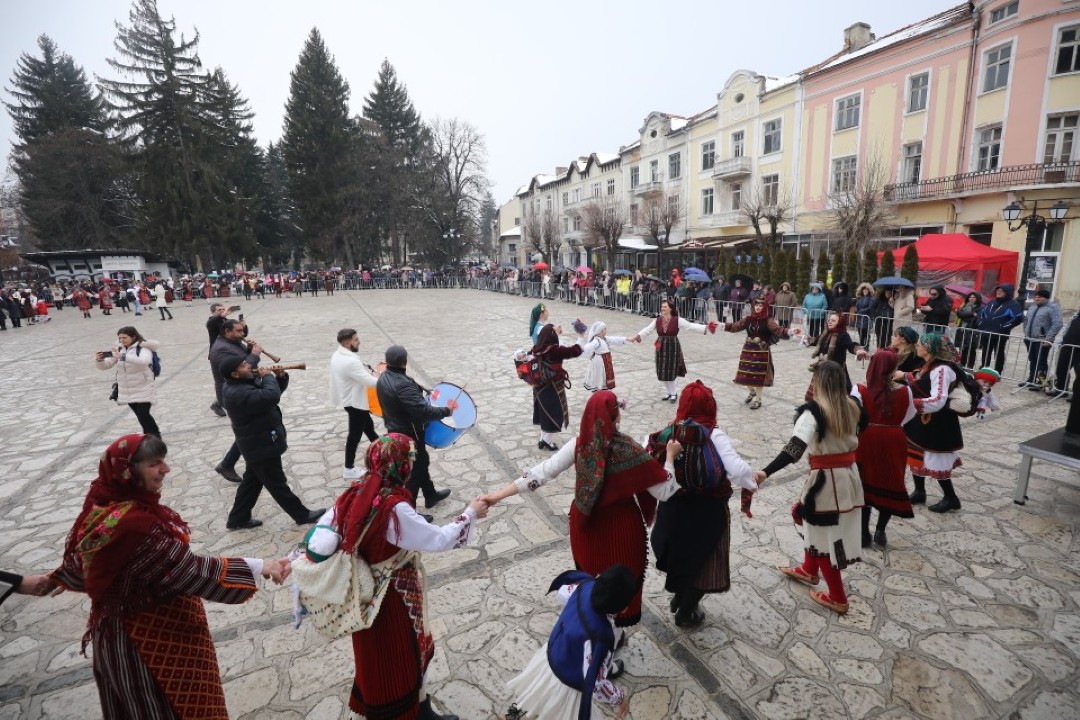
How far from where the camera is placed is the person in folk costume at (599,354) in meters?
7.48

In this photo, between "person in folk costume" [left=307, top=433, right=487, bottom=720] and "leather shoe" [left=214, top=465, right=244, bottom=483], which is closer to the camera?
"person in folk costume" [left=307, top=433, right=487, bottom=720]

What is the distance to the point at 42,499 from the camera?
564 centimetres

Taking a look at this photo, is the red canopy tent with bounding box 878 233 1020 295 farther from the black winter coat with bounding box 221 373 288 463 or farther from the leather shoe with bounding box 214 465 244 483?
the leather shoe with bounding box 214 465 244 483

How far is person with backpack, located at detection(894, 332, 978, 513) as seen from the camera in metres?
4.40

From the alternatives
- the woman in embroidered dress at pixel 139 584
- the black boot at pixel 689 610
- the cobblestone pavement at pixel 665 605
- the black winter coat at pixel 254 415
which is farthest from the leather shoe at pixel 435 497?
the woman in embroidered dress at pixel 139 584

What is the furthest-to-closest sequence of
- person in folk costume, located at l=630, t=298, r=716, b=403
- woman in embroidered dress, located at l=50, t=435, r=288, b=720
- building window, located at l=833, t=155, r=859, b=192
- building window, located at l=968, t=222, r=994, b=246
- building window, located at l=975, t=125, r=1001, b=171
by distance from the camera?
building window, located at l=833, t=155, r=859, b=192 < building window, located at l=968, t=222, r=994, b=246 < building window, located at l=975, t=125, r=1001, b=171 < person in folk costume, located at l=630, t=298, r=716, b=403 < woman in embroidered dress, located at l=50, t=435, r=288, b=720

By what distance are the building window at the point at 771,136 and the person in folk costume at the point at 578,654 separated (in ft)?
105

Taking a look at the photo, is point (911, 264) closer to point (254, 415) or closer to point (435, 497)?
point (435, 497)

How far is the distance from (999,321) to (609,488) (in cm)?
1097

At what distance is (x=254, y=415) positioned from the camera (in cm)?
448

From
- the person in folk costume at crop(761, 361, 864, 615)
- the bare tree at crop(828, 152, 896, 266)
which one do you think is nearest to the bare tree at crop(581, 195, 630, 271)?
the bare tree at crop(828, 152, 896, 266)

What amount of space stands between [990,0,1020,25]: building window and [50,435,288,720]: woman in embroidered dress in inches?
1113

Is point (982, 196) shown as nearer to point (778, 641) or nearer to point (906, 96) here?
point (906, 96)

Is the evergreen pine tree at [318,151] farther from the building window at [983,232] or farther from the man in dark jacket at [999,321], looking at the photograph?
the man in dark jacket at [999,321]
